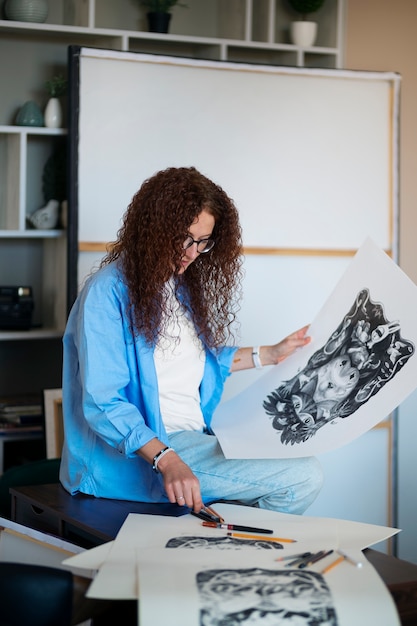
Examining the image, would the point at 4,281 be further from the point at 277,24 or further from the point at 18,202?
the point at 277,24

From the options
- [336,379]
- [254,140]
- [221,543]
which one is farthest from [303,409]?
[254,140]

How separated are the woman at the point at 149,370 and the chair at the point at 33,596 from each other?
50 centimetres

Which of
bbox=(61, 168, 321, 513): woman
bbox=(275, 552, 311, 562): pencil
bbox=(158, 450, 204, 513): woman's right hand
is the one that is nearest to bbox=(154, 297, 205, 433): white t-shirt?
bbox=(61, 168, 321, 513): woman

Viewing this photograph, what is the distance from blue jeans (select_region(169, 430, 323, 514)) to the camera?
2.13 meters

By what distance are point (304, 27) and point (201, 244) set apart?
2.00 metres

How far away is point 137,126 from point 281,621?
238cm

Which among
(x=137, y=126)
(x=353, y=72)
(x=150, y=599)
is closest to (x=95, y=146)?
(x=137, y=126)

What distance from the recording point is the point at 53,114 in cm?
369

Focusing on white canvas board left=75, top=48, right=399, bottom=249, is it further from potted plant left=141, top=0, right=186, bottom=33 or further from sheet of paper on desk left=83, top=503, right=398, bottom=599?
sheet of paper on desk left=83, top=503, right=398, bottom=599

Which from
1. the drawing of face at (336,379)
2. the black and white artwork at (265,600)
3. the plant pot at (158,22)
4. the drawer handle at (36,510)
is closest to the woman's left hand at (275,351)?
the drawing of face at (336,379)

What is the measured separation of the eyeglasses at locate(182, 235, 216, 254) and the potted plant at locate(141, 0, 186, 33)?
1801mm

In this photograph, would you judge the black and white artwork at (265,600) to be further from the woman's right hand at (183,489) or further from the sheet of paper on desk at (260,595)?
the woman's right hand at (183,489)

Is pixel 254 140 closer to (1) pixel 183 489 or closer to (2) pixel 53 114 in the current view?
(2) pixel 53 114

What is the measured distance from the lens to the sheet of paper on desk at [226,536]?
5.14ft
